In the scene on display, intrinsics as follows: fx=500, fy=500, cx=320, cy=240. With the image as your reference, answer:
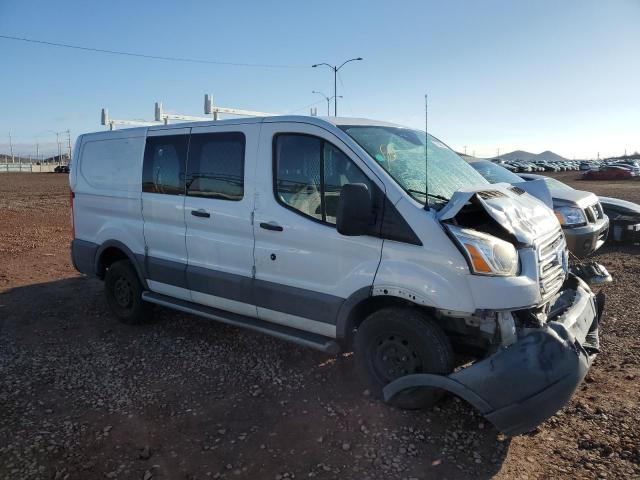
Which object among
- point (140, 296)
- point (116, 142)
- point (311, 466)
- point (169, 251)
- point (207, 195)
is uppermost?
point (116, 142)

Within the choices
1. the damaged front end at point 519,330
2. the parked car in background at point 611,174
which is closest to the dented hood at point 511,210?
the damaged front end at point 519,330

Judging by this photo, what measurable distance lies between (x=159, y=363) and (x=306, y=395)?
4.99 ft

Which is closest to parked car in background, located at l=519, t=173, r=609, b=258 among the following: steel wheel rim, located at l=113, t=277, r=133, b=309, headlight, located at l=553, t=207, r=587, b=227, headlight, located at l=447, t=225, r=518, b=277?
headlight, located at l=553, t=207, r=587, b=227

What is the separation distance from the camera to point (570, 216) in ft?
24.1

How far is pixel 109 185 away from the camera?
561 centimetres

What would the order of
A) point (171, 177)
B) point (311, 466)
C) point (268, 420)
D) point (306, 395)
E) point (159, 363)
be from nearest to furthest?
point (311, 466)
point (268, 420)
point (306, 395)
point (159, 363)
point (171, 177)

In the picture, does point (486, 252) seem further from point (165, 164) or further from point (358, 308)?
point (165, 164)

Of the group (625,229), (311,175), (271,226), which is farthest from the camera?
(625,229)

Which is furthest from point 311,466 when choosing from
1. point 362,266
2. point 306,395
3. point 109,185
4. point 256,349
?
point 109,185

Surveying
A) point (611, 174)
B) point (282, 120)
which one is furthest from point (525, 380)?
point (611, 174)

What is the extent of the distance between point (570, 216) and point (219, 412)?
5954mm

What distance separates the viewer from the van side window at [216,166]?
4418mm

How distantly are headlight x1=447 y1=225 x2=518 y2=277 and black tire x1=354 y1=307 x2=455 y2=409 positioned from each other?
54cm

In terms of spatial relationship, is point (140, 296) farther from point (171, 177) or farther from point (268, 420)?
point (268, 420)
